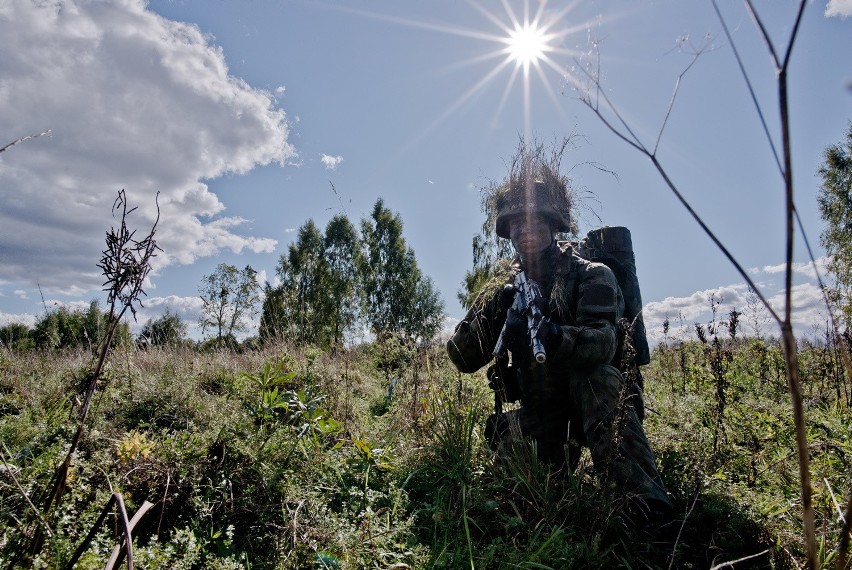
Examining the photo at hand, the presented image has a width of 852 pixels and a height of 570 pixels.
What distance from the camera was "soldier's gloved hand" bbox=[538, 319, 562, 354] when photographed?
2994mm

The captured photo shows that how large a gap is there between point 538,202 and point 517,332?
1150mm

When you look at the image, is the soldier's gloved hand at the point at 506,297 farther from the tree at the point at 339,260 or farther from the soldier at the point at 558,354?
the tree at the point at 339,260

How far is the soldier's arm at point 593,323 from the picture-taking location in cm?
303

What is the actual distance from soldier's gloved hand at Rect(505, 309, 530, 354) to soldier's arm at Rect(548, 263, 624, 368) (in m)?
0.24

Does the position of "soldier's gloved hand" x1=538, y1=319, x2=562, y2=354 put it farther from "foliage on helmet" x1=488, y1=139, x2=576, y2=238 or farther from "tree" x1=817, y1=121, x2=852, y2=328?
"tree" x1=817, y1=121, x2=852, y2=328

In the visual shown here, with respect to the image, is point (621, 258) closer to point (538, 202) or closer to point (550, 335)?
point (538, 202)

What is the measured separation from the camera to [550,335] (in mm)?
3004

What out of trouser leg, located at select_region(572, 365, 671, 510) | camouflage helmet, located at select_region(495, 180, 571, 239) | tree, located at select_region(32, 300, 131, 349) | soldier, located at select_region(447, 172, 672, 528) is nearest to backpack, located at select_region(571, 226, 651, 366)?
soldier, located at select_region(447, 172, 672, 528)

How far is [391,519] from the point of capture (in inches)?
101

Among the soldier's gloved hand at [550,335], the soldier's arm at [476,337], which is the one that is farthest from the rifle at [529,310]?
the soldier's arm at [476,337]

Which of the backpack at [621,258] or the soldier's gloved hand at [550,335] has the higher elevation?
the backpack at [621,258]

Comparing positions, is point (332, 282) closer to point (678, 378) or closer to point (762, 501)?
point (678, 378)

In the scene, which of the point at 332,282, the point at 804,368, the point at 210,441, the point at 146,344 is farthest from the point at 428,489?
the point at 332,282

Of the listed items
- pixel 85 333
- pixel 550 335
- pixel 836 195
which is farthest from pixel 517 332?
pixel 836 195
